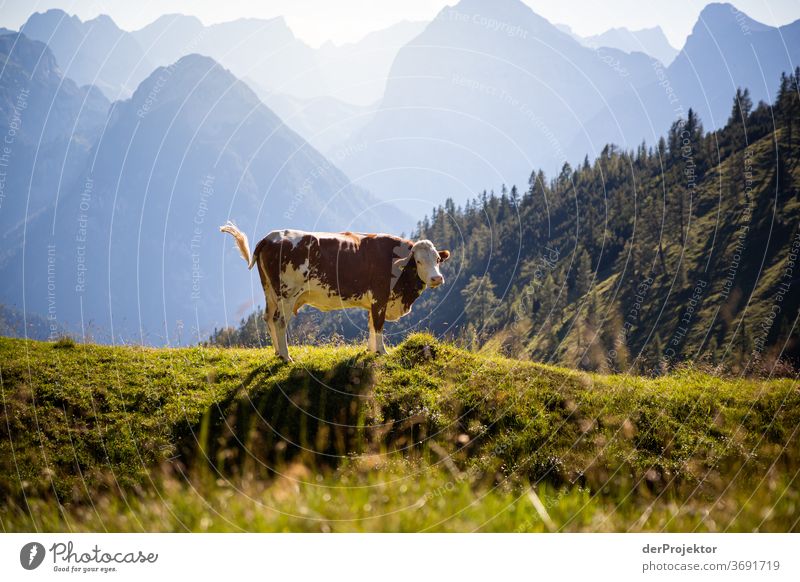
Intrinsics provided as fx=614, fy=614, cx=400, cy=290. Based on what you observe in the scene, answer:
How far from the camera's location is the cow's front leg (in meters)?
13.0

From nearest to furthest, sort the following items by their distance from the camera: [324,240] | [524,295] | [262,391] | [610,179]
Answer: [262,391]
[324,240]
[524,295]
[610,179]

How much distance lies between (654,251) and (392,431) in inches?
4659

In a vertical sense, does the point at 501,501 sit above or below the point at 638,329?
above

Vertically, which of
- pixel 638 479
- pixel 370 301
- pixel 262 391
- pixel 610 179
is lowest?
pixel 638 479

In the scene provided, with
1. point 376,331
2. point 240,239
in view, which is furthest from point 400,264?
point 240,239

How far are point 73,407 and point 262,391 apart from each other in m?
3.10

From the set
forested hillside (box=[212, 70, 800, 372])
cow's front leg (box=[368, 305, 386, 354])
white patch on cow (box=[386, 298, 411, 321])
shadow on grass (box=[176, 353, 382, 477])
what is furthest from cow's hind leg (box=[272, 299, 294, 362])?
forested hillside (box=[212, 70, 800, 372])

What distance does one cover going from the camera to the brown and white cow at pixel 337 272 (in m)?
12.8

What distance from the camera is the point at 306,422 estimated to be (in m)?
10.0

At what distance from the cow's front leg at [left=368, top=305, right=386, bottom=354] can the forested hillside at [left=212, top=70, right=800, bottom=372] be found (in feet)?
252

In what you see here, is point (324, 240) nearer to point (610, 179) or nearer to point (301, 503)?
point (301, 503)

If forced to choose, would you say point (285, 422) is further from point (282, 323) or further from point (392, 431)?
point (282, 323)
